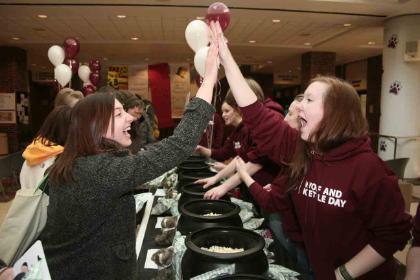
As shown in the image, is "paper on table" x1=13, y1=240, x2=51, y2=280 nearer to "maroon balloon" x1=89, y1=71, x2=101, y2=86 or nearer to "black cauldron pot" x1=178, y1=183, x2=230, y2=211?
"black cauldron pot" x1=178, y1=183, x2=230, y2=211

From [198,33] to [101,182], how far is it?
4.40 feet

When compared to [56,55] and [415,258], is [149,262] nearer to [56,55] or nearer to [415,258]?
[415,258]

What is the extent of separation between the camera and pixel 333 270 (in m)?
1.18

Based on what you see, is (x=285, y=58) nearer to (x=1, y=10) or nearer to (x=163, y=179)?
(x=1, y=10)

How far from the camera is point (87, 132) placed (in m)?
1.10

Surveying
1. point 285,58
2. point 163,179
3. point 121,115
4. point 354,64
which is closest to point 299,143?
point 121,115

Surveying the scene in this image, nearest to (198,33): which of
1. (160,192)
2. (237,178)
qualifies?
(237,178)

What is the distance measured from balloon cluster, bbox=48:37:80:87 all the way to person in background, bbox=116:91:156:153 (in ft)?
3.58

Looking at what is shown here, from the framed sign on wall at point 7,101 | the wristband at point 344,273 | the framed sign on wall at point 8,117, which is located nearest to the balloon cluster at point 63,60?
the wristband at point 344,273

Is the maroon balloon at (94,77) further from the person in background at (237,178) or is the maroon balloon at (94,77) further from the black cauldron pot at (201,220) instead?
the black cauldron pot at (201,220)

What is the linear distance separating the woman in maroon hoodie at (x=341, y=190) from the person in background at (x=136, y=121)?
124 cm

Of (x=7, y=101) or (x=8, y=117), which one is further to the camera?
(x=8, y=117)

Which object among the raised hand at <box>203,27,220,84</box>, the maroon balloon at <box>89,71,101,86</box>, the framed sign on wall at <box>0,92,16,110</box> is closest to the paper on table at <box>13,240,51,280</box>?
the raised hand at <box>203,27,220,84</box>

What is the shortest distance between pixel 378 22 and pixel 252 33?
233 cm
